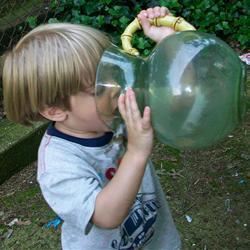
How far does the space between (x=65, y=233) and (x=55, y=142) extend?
344mm

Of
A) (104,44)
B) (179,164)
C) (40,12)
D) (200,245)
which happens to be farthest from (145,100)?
(40,12)

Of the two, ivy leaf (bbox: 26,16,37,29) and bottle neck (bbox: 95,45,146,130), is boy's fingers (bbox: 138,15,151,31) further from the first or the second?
ivy leaf (bbox: 26,16,37,29)

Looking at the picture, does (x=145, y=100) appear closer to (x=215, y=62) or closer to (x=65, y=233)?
(x=215, y=62)

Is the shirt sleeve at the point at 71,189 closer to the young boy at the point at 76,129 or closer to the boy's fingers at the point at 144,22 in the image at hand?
the young boy at the point at 76,129

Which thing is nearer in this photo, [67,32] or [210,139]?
[210,139]

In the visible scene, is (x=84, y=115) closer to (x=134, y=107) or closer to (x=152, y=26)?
(x=134, y=107)

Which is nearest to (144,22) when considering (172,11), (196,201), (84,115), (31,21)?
(84,115)

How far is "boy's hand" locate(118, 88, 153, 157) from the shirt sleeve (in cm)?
17

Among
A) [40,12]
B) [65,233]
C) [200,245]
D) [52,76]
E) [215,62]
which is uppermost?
[215,62]

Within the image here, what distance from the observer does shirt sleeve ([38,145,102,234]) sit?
1.53 metres

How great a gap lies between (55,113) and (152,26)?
481 millimetres

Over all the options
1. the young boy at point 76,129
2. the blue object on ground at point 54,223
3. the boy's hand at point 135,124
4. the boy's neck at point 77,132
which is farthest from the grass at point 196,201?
the boy's hand at point 135,124

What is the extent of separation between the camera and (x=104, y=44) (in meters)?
1.62

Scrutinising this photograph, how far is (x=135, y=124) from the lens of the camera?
1.45 meters
